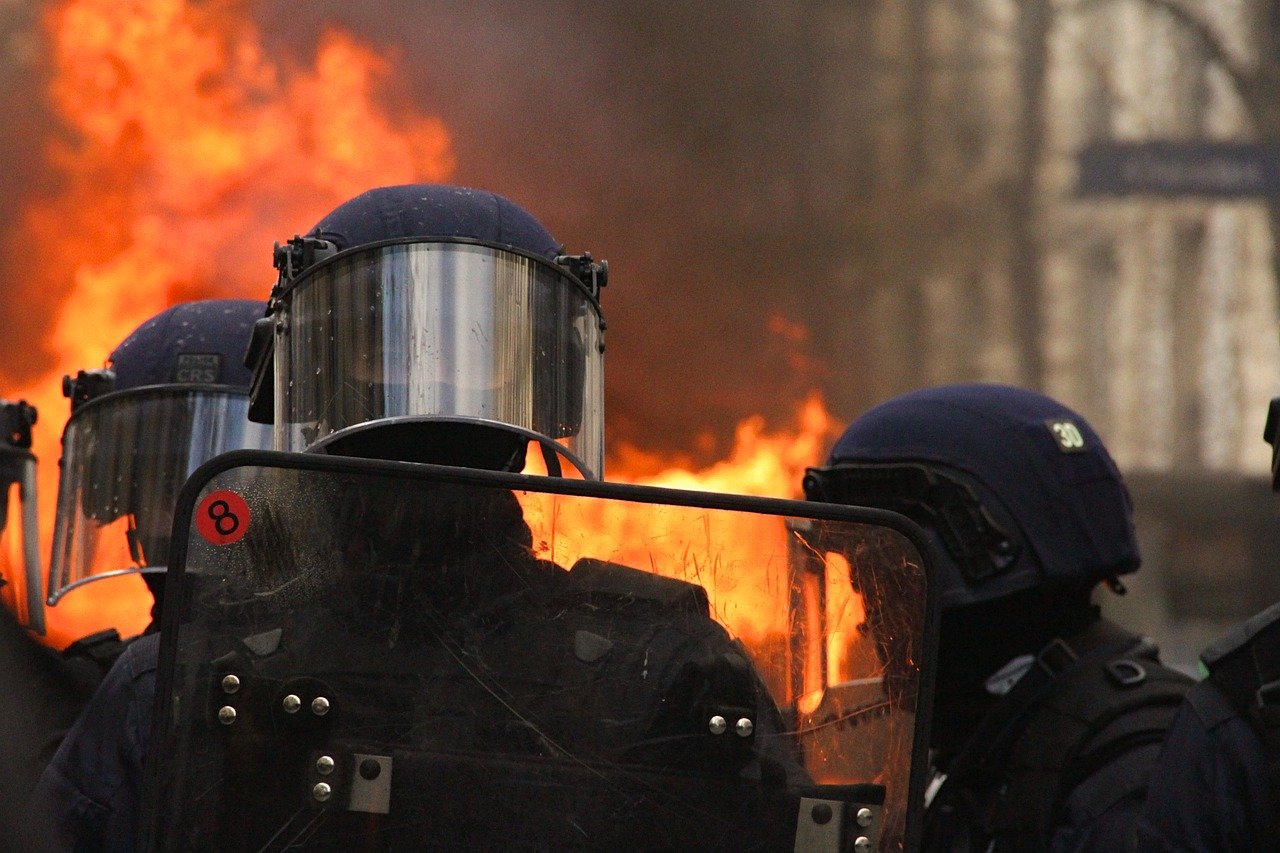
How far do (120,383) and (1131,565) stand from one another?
1.62 metres

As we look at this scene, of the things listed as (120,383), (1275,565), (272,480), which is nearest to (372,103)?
(120,383)

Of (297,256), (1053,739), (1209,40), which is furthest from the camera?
(1209,40)

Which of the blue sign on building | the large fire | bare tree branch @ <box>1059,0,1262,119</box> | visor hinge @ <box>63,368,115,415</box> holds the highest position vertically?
bare tree branch @ <box>1059,0,1262,119</box>

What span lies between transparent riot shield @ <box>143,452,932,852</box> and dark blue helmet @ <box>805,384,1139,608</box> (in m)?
1.12

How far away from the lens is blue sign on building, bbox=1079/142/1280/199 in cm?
1427

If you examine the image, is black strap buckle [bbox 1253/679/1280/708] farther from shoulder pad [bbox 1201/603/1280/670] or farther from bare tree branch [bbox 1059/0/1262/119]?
bare tree branch [bbox 1059/0/1262/119]

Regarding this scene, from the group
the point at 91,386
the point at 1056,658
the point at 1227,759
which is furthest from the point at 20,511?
the point at 1227,759

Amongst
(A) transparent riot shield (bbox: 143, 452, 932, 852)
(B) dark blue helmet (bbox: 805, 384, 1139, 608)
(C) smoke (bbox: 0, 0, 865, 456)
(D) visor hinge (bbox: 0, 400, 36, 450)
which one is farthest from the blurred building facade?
(A) transparent riot shield (bbox: 143, 452, 932, 852)

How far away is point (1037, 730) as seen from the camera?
2.26 meters

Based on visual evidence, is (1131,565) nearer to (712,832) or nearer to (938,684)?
(938,684)

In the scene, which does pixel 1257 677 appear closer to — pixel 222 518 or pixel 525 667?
pixel 525 667

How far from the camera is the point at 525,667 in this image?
4.20 ft

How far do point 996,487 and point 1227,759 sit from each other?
0.77 m

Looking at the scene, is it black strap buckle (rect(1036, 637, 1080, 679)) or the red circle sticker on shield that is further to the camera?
black strap buckle (rect(1036, 637, 1080, 679))
